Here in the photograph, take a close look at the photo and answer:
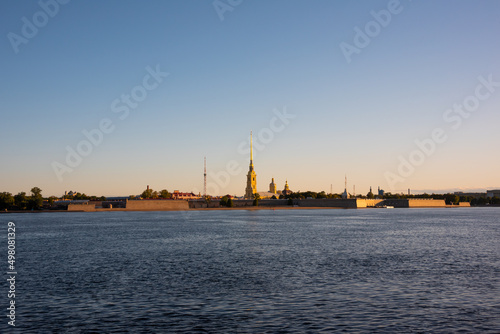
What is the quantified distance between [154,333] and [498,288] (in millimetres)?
21795


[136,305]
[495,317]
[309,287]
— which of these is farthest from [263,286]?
[495,317]

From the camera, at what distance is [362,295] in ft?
92.7

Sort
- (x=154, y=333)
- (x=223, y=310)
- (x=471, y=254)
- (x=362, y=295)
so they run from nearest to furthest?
(x=154, y=333) → (x=223, y=310) → (x=362, y=295) → (x=471, y=254)

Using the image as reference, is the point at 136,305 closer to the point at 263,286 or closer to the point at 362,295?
the point at 263,286

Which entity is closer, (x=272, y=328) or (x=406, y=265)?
(x=272, y=328)

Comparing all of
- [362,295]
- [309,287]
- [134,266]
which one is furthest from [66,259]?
[362,295]

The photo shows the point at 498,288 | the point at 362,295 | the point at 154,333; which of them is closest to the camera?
the point at 154,333

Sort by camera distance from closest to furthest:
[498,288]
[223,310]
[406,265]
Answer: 1. [223,310]
2. [498,288]
3. [406,265]

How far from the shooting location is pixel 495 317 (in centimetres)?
2322

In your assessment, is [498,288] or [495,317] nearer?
[495,317]

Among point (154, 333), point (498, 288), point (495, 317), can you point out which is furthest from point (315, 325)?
point (498, 288)

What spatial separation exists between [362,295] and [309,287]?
3774 mm

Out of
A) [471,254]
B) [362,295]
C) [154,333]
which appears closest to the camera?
[154,333]

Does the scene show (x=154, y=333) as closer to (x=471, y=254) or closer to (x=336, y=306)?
(x=336, y=306)
